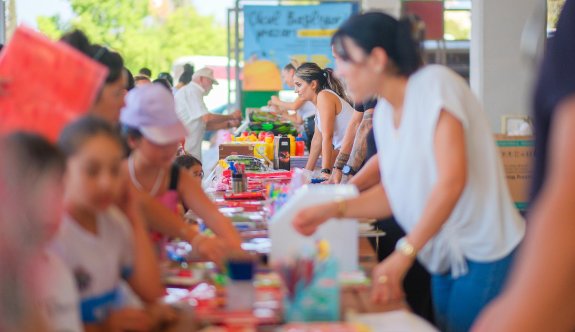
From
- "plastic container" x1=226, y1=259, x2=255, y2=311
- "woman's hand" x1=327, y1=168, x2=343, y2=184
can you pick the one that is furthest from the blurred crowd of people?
"woman's hand" x1=327, y1=168, x2=343, y2=184

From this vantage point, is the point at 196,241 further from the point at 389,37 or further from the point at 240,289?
the point at 389,37

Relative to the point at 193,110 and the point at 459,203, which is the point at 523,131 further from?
the point at 459,203

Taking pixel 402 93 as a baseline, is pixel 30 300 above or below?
below

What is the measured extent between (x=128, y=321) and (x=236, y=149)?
18.7ft

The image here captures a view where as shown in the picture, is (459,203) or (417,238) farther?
(459,203)

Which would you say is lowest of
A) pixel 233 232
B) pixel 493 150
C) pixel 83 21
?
pixel 233 232

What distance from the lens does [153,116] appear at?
10.2ft

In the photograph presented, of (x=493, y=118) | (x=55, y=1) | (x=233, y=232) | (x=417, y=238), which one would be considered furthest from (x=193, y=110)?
(x=55, y=1)

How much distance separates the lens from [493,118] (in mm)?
11867

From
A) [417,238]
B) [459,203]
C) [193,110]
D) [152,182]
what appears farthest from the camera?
[193,110]

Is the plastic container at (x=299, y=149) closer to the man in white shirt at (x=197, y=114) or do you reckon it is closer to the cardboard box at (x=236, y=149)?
the cardboard box at (x=236, y=149)

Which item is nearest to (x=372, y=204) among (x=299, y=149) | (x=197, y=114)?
(x=299, y=149)

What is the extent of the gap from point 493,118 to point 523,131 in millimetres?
3713

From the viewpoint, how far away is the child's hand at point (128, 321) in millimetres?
2361
